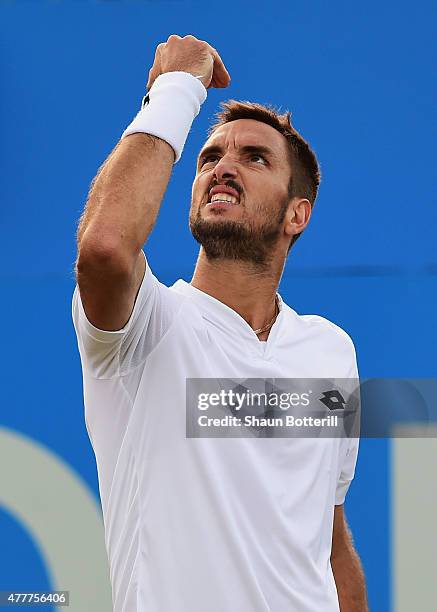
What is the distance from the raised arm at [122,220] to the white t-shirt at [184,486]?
55 mm

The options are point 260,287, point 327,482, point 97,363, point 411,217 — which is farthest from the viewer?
point 411,217

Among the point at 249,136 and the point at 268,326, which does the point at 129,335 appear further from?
the point at 249,136

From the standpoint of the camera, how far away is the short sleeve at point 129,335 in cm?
131

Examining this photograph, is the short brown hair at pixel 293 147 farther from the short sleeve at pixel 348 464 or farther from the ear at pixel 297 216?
the short sleeve at pixel 348 464

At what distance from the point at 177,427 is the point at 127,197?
401 millimetres

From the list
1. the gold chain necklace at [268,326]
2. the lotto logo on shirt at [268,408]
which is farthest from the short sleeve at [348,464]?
the gold chain necklace at [268,326]

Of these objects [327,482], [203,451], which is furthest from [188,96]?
[327,482]

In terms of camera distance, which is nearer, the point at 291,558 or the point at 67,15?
the point at 291,558

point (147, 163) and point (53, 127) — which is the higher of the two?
point (53, 127)

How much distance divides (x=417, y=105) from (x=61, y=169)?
909 millimetres

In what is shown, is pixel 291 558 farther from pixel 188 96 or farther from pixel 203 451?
pixel 188 96

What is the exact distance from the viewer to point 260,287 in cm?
176

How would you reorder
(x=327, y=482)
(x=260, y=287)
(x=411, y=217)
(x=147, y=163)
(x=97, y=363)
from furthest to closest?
1. (x=411, y=217)
2. (x=260, y=287)
3. (x=327, y=482)
4. (x=97, y=363)
5. (x=147, y=163)

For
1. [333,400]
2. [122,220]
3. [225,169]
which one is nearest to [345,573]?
[333,400]
